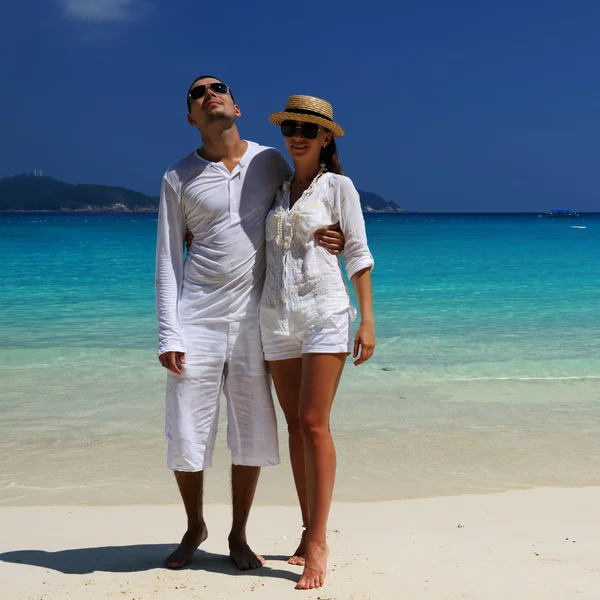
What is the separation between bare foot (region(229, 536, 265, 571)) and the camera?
3.49 meters

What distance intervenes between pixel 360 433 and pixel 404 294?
10393 mm

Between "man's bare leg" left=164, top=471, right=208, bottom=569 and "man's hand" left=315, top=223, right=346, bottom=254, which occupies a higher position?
"man's hand" left=315, top=223, right=346, bottom=254

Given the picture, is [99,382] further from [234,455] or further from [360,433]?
[234,455]

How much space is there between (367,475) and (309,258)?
7.32 ft

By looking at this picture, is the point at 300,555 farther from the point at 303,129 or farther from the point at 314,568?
the point at 303,129

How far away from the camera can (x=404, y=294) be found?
16312 mm

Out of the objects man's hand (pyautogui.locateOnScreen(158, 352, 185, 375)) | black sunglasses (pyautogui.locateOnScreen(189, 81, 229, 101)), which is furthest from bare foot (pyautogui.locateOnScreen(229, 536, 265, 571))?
black sunglasses (pyautogui.locateOnScreen(189, 81, 229, 101))

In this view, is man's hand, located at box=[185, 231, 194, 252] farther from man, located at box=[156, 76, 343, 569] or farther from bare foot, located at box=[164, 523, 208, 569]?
bare foot, located at box=[164, 523, 208, 569]

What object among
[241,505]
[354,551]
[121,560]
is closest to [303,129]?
[241,505]

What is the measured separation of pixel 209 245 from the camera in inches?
135

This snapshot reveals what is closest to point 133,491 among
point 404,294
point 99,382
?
point 99,382

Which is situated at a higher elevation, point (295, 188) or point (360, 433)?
point (295, 188)

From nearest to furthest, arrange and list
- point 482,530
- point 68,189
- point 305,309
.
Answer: point 305,309
point 482,530
point 68,189

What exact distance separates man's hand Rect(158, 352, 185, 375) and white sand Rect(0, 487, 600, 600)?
0.85 m
